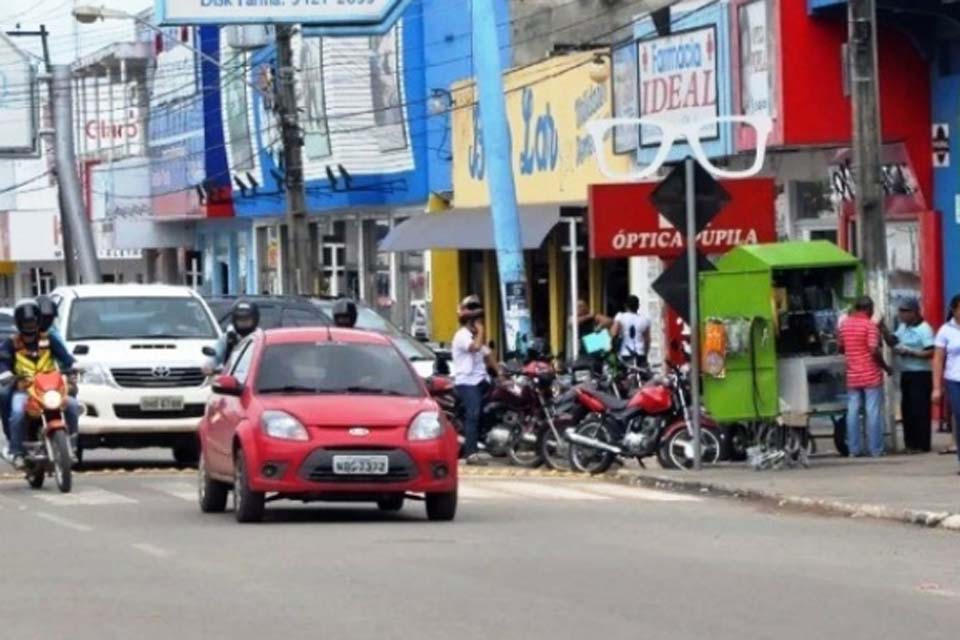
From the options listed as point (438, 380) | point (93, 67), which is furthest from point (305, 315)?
point (93, 67)

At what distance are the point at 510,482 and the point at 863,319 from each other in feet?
13.4

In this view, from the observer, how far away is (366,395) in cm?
1938

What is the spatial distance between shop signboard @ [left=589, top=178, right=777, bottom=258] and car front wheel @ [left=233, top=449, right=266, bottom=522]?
9115mm

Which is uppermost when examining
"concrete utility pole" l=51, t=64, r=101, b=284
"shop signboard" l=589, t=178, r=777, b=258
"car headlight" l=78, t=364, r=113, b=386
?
"concrete utility pole" l=51, t=64, r=101, b=284

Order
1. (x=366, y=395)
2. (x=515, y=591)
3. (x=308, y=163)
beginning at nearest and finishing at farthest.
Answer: (x=515, y=591), (x=366, y=395), (x=308, y=163)

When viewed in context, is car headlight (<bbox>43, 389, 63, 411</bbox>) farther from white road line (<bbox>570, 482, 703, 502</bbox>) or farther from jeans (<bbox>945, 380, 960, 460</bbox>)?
jeans (<bbox>945, 380, 960, 460</bbox>)

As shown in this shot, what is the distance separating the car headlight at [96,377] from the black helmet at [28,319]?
10.3 ft

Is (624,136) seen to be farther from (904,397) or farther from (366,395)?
(366,395)

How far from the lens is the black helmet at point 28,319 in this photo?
23203mm

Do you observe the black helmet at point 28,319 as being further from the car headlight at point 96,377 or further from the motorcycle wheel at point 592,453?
the motorcycle wheel at point 592,453

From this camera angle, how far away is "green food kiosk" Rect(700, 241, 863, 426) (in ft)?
83.0

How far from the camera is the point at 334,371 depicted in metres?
19.7

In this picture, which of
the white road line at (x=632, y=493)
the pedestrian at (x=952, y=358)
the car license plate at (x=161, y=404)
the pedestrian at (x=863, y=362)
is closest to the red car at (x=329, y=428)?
the white road line at (x=632, y=493)

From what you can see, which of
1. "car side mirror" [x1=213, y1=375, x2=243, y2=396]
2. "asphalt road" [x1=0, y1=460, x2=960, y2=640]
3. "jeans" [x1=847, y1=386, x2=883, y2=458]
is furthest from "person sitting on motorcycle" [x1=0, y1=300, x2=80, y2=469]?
"jeans" [x1=847, y1=386, x2=883, y2=458]
